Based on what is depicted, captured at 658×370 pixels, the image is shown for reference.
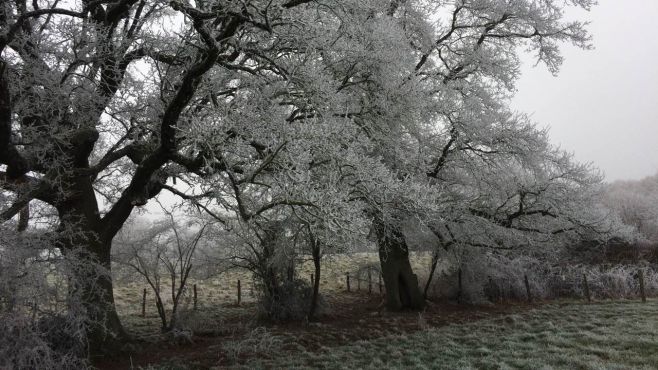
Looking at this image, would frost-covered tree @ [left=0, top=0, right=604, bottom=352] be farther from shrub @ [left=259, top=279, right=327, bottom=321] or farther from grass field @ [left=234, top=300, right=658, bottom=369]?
shrub @ [left=259, top=279, right=327, bottom=321]

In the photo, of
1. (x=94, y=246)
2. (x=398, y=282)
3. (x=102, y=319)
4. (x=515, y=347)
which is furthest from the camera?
(x=398, y=282)

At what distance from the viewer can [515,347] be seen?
9117 millimetres

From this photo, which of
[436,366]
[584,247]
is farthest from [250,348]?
[584,247]

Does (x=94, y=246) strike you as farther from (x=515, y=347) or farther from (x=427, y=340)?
(x=515, y=347)

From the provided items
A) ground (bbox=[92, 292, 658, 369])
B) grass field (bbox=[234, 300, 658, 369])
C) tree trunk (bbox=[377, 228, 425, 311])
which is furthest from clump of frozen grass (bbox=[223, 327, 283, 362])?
tree trunk (bbox=[377, 228, 425, 311])

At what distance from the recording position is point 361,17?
30.5 ft

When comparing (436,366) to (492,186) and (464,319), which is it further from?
(492,186)

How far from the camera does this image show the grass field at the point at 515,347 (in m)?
7.81

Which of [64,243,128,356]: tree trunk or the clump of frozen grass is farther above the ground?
[64,243,128,356]: tree trunk

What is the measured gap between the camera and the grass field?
781 centimetres

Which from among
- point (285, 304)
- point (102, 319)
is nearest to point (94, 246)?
point (102, 319)

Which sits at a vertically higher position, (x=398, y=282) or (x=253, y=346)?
(x=398, y=282)

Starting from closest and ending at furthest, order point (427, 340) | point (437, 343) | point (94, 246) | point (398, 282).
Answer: point (94, 246)
point (437, 343)
point (427, 340)
point (398, 282)

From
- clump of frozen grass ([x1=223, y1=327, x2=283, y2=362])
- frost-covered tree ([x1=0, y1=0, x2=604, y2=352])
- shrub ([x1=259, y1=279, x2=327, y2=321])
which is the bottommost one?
clump of frozen grass ([x1=223, y1=327, x2=283, y2=362])
